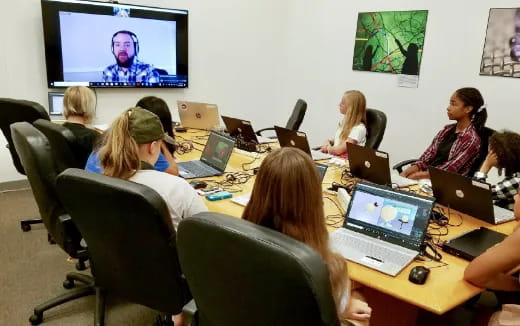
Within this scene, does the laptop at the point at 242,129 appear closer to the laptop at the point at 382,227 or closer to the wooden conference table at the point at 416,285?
the wooden conference table at the point at 416,285

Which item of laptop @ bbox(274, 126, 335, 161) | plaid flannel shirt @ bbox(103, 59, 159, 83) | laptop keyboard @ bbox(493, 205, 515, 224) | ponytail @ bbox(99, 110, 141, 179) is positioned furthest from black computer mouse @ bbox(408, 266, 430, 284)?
plaid flannel shirt @ bbox(103, 59, 159, 83)

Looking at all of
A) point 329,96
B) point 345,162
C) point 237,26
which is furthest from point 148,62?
point 345,162

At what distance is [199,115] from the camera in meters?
4.15

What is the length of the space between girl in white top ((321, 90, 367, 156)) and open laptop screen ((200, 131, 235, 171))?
1217mm

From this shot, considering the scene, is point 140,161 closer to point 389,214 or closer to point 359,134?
point 389,214

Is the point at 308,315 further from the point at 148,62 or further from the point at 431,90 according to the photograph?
the point at 148,62

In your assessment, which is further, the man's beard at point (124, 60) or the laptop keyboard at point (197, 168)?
the man's beard at point (124, 60)

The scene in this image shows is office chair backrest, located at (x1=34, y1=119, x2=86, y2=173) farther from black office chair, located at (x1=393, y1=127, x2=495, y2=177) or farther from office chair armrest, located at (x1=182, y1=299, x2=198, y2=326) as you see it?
black office chair, located at (x1=393, y1=127, x2=495, y2=177)

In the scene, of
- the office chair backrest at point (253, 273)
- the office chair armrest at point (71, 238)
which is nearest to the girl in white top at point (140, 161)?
the office chair armrest at point (71, 238)

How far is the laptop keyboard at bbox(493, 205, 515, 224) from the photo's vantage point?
2198 mm

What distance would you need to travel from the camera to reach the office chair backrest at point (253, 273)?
35.1 inches

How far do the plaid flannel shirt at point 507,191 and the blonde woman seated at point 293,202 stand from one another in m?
1.67

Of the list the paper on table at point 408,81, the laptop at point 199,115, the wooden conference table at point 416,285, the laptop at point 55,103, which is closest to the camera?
the wooden conference table at point 416,285

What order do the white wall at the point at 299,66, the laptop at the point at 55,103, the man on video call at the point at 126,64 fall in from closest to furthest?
the white wall at the point at 299,66
the laptop at the point at 55,103
the man on video call at the point at 126,64
